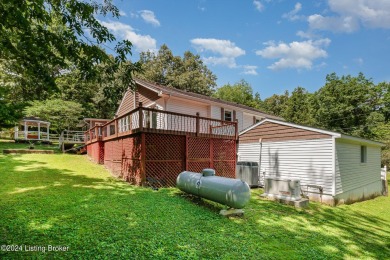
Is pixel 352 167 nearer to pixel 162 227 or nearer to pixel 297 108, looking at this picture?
pixel 162 227

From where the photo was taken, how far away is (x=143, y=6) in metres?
8.61

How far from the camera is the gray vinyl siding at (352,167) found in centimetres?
981

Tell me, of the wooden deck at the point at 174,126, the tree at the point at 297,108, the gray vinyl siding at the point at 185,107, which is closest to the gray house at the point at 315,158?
the wooden deck at the point at 174,126

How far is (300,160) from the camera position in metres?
10.5

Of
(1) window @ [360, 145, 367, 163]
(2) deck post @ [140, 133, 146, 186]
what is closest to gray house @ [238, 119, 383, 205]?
(1) window @ [360, 145, 367, 163]

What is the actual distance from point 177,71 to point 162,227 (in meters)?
37.1

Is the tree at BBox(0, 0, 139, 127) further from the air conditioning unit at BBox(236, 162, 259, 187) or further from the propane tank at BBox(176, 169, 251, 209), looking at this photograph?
the air conditioning unit at BBox(236, 162, 259, 187)

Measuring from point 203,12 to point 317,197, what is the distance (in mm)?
11957

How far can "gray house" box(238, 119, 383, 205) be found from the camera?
9523 millimetres

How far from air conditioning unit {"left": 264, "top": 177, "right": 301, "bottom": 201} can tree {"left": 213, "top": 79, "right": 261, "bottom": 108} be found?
42.4 m

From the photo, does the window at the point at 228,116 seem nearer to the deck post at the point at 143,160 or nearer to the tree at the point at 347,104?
the deck post at the point at 143,160

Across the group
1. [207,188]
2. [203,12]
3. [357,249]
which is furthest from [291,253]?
[203,12]

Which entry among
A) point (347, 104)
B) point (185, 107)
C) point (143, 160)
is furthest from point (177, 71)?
point (143, 160)

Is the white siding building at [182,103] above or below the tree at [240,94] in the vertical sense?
below
